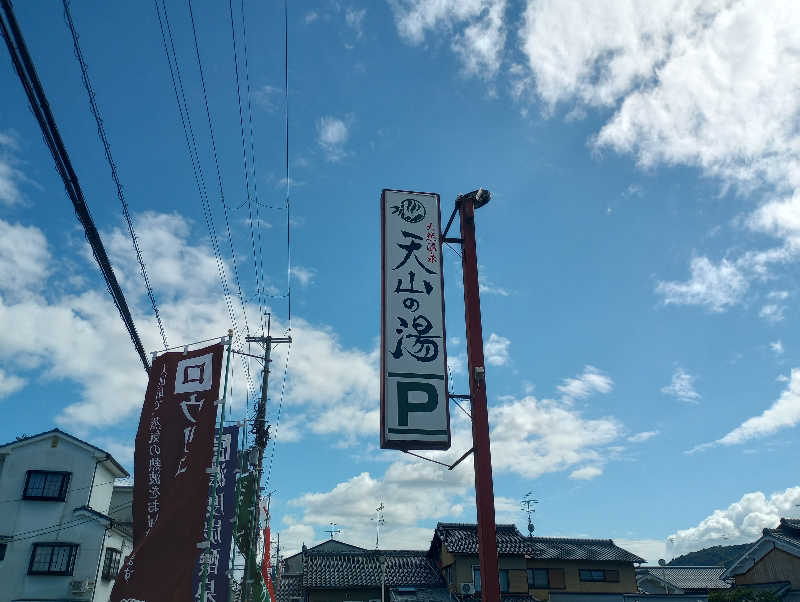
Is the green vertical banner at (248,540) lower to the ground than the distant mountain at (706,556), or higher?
lower

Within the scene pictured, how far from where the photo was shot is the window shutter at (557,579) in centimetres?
4325

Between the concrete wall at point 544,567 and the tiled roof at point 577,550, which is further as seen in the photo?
the tiled roof at point 577,550

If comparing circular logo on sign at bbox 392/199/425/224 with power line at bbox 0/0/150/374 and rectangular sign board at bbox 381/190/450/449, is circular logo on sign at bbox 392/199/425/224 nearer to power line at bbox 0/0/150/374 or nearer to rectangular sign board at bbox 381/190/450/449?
rectangular sign board at bbox 381/190/450/449

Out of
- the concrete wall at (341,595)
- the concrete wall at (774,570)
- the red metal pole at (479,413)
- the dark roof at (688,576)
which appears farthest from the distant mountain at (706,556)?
the red metal pole at (479,413)

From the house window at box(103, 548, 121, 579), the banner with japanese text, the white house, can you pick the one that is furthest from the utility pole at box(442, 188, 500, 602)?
the house window at box(103, 548, 121, 579)

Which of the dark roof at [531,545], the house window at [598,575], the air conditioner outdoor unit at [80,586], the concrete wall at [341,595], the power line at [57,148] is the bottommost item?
the concrete wall at [341,595]

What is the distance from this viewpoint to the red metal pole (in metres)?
9.18

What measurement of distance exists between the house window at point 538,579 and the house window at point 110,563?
28.2 m

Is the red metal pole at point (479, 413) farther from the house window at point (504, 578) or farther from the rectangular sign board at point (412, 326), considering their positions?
the house window at point (504, 578)

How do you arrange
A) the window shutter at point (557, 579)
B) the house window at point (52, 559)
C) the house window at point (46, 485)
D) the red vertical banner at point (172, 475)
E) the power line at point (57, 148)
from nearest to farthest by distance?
the power line at point (57, 148) < the red vertical banner at point (172, 475) < the house window at point (52, 559) < the house window at point (46, 485) < the window shutter at point (557, 579)

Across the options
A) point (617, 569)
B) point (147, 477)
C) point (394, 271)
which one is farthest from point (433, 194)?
point (617, 569)

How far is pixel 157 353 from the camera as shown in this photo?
13.5 m

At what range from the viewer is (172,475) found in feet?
39.9

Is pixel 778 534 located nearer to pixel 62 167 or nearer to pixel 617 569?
pixel 617 569
